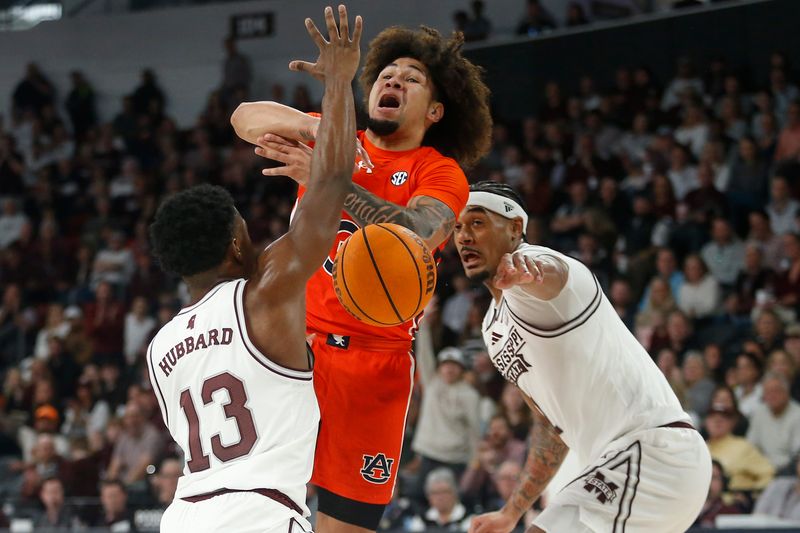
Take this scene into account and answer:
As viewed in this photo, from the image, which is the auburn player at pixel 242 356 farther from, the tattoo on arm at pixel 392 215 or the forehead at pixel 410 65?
the forehead at pixel 410 65

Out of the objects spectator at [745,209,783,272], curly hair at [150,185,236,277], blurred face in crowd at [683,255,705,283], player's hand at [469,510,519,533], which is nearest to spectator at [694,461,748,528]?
blurred face in crowd at [683,255,705,283]

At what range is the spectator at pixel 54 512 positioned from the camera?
11.1m

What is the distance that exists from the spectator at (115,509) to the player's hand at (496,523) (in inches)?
241

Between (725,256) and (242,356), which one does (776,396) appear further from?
(242,356)

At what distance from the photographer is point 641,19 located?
15.3m

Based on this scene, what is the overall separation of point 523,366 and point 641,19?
11234mm

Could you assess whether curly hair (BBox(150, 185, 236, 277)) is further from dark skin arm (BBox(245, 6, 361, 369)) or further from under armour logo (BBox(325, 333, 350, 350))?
under armour logo (BBox(325, 333, 350, 350))

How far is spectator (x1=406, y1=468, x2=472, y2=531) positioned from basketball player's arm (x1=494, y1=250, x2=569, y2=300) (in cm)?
515

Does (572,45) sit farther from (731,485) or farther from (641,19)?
(731,485)

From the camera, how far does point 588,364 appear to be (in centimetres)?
485

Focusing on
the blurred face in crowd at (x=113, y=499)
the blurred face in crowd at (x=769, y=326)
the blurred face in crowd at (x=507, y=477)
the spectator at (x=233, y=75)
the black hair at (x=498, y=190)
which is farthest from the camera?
the spectator at (x=233, y=75)

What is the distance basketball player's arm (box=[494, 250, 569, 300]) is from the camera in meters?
4.34

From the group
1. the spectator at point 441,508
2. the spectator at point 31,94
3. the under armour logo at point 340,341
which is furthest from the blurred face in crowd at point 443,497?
the spectator at point 31,94

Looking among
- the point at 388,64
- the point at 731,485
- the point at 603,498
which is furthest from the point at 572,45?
the point at 603,498
